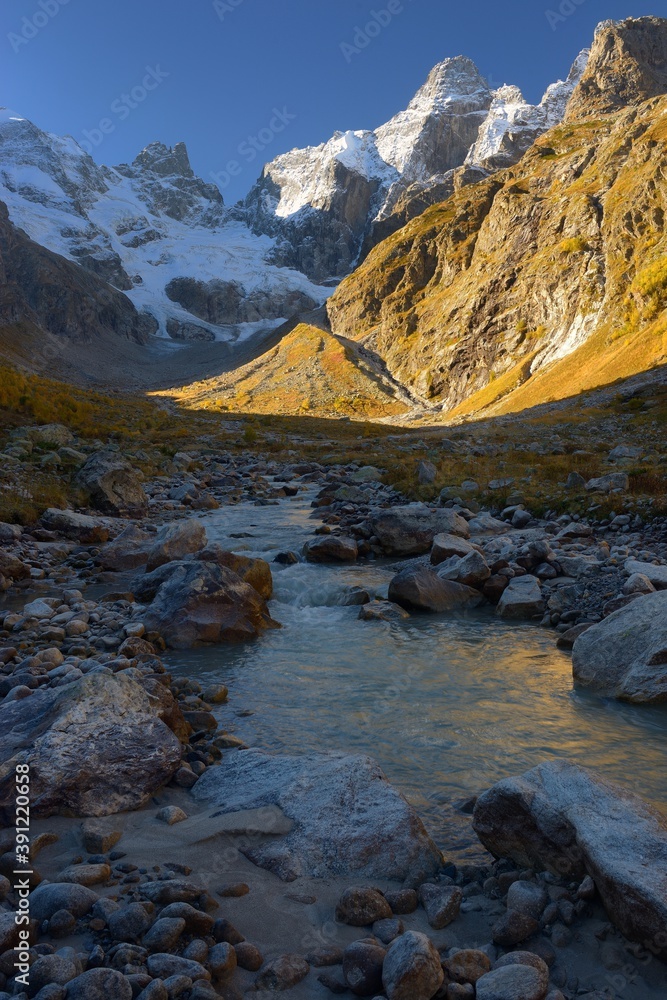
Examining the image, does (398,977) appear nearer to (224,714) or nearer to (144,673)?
(224,714)

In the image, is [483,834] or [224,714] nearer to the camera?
[483,834]

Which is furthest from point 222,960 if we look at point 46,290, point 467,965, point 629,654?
point 46,290

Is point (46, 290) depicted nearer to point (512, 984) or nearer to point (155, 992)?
point (155, 992)

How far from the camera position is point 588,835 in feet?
14.3

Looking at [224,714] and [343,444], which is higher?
[343,444]

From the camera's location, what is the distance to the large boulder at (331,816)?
475cm

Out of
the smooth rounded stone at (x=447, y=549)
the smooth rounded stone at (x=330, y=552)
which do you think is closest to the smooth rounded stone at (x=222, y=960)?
the smooth rounded stone at (x=447, y=549)

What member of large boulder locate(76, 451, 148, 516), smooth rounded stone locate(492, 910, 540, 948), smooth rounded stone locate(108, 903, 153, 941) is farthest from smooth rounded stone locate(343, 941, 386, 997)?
large boulder locate(76, 451, 148, 516)

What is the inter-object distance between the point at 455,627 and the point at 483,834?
618 cm

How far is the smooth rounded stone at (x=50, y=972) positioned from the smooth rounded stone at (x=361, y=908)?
5.54 feet

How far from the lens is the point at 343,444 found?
4341cm

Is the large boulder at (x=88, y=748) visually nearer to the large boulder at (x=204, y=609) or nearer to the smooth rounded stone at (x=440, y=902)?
the smooth rounded stone at (x=440, y=902)

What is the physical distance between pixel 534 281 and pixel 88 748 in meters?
88.4

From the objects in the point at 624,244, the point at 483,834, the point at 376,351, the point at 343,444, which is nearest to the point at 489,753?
the point at 483,834
